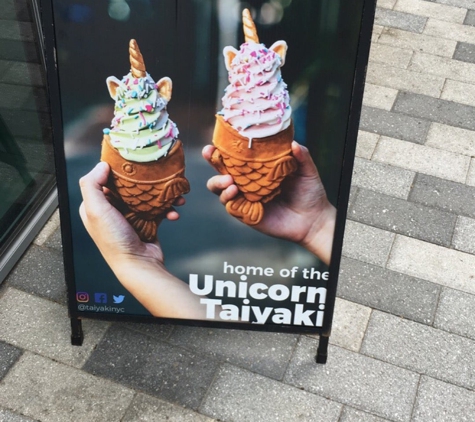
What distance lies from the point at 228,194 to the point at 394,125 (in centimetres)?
322

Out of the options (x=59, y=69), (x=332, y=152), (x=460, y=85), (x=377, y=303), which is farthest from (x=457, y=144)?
(x=59, y=69)

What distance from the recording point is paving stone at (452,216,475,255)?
495 centimetres

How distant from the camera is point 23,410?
376cm

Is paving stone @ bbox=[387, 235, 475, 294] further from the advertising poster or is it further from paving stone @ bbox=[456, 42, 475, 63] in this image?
paving stone @ bbox=[456, 42, 475, 63]

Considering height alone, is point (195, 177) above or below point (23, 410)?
above

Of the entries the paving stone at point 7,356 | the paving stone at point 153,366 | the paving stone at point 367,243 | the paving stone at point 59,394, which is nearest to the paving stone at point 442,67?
the paving stone at point 367,243

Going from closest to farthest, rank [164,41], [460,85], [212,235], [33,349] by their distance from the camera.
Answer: [164,41] → [212,235] → [33,349] → [460,85]

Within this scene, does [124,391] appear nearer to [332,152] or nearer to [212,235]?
[212,235]

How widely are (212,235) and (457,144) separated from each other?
3248 millimetres

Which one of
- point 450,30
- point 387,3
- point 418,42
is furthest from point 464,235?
point 387,3

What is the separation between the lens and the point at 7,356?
13.3 feet

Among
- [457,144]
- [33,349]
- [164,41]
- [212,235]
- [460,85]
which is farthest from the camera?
[460,85]

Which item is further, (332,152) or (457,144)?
(457,144)

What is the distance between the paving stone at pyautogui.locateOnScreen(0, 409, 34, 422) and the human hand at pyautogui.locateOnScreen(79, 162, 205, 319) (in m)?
0.88
